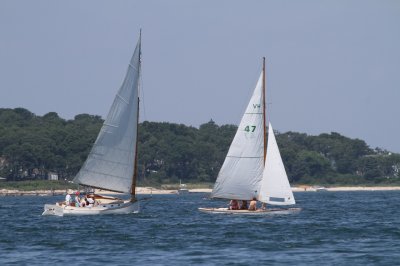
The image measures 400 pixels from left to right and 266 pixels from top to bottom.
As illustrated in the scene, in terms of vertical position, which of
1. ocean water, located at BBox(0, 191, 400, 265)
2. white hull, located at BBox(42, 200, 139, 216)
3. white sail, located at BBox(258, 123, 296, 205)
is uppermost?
white sail, located at BBox(258, 123, 296, 205)

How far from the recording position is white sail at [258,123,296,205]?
69.1 metres

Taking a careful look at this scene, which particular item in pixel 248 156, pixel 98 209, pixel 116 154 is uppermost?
pixel 116 154

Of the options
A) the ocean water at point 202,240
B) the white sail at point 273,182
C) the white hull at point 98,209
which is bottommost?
the ocean water at point 202,240

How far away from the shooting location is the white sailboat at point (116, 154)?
7169 centimetres

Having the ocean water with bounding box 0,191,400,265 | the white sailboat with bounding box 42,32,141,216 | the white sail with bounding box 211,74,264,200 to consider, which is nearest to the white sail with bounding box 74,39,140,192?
the white sailboat with bounding box 42,32,141,216

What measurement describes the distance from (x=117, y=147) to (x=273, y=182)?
1110cm

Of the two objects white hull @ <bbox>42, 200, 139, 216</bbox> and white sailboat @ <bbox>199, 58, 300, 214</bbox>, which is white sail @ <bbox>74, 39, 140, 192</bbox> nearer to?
white hull @ <bbox>42, 200, 139, 216</bbox>

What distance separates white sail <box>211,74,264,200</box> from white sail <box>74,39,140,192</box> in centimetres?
737

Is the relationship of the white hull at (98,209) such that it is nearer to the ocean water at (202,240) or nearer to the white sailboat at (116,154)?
the white sailboat at (116,154)

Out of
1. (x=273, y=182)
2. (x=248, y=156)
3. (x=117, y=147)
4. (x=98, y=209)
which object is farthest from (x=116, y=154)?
(x=273, y=182)

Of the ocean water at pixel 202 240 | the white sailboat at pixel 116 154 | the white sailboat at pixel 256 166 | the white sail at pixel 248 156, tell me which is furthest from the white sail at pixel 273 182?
the white sailboat at pixel 116 154

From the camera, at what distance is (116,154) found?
71875mm

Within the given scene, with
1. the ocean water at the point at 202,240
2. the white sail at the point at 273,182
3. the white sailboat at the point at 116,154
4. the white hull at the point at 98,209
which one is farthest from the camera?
the white sailboat at the point at 116,154

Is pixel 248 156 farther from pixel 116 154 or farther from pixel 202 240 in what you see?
pixel 202 240
